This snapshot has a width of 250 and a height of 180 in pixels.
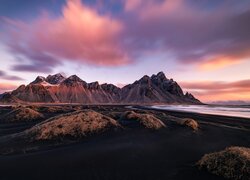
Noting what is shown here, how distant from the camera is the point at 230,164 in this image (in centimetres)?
1042

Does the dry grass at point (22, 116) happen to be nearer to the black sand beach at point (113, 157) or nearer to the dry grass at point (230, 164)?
the black sand beach at point (113, 157)

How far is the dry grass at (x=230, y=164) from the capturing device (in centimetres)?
983

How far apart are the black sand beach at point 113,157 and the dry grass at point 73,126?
1.21 meters

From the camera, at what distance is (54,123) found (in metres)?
19.8

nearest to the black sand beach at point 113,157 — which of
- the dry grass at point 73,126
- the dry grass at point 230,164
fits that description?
the dry grass at point 230,164

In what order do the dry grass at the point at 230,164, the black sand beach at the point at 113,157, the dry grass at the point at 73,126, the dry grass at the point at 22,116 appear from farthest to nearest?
the dry grass at the point at 22,116 < the dry grass at the point at 73,126 < the black sand beach at the point at 113,157 < the dry grass at the point at 230,164

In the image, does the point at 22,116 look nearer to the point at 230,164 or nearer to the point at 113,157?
the point at 113,157

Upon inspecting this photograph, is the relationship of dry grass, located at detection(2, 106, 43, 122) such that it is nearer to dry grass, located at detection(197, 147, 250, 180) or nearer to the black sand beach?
the black sand beach

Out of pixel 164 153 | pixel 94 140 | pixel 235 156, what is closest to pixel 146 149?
pixel 164 153

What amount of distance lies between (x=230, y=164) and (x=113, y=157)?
6820mm

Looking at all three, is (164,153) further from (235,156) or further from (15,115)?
(15,115)

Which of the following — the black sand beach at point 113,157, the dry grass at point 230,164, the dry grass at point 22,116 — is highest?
the dry grass at point 22,116

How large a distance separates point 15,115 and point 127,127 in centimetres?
1984

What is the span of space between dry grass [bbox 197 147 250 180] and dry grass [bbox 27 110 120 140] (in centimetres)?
1163
